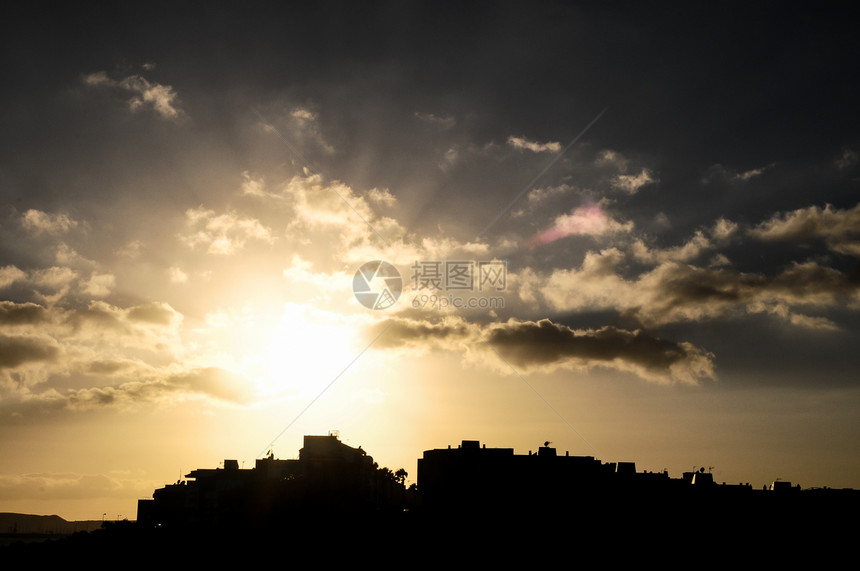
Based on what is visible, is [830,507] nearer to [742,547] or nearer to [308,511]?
[742,547]

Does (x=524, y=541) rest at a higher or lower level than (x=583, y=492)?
lower

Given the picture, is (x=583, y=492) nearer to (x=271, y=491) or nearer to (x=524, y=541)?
(x=524, y=541)

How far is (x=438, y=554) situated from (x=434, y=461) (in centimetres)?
2033

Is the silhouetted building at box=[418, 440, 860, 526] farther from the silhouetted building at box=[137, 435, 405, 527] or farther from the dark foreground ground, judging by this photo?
the silhouetted building at box=[137, 435, 405, 527]

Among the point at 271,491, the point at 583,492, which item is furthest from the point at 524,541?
the point at 271,491

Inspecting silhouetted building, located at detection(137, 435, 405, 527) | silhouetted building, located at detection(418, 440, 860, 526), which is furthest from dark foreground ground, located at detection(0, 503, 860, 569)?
silhouetted building, located at detection(137, 435, 405, 527)

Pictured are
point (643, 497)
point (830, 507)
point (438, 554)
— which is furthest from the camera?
point (643, 497)

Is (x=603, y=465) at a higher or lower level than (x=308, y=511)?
higher

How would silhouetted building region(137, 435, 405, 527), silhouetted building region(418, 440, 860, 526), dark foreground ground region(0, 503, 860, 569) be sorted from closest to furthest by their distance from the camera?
1. dark foreground ground region(0, 503, 860, 569)
2. silhouetted building region(418, 440, 860, 526)
3. silhouetted building region(137, 435, 405, 527)

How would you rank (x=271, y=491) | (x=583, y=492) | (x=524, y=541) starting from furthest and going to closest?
1. (x=271, y=491)
2. (x=583, y=492)
3. (x=524, y=541)

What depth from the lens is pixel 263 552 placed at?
236 ft

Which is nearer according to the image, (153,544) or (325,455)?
(153,544)

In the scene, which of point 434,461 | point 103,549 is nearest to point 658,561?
point 434,461

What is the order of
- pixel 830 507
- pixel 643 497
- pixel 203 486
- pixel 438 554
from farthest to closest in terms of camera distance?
pixel 203 486
pixel 643 497
pixel 830 507
pixel 438 554
